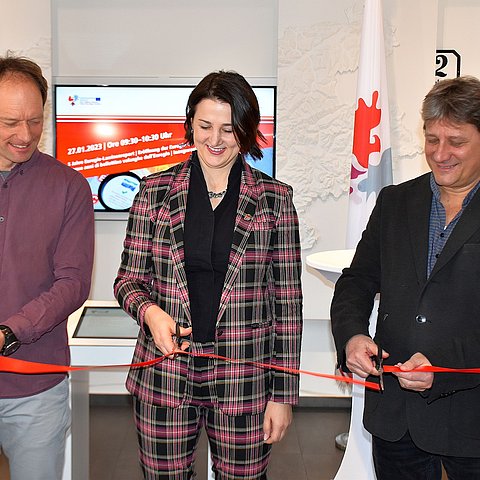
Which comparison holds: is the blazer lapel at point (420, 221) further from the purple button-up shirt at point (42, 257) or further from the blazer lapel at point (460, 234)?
the purple button-up shirt at point (42, 257)

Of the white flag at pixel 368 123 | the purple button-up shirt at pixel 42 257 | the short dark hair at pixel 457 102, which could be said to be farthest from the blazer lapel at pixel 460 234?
the white flag at pixel 368 123

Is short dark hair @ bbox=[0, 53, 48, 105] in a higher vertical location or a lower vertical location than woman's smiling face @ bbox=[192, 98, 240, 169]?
higher

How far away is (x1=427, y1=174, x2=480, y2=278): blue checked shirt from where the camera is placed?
212 centimetres

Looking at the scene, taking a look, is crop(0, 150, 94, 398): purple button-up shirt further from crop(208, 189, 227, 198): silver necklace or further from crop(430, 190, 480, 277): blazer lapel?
crop(430, 190, 480, 277): blazer lapel

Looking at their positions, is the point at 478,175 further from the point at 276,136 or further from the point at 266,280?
the point at 276,136

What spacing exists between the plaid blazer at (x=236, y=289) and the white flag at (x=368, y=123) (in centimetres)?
260

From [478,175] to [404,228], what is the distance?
10.0 inches

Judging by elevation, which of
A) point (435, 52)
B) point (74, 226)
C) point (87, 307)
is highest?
point (435, 52)

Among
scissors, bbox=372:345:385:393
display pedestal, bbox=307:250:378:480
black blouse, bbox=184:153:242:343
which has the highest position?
black blouse, bbox=184:153:242:343

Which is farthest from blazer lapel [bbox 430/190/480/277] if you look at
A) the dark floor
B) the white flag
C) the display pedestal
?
the white flag

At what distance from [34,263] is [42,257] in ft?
0.10

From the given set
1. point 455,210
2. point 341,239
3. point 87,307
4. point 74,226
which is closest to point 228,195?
point 74,226

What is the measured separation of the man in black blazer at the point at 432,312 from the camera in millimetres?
2053

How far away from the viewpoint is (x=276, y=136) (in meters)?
5.31
